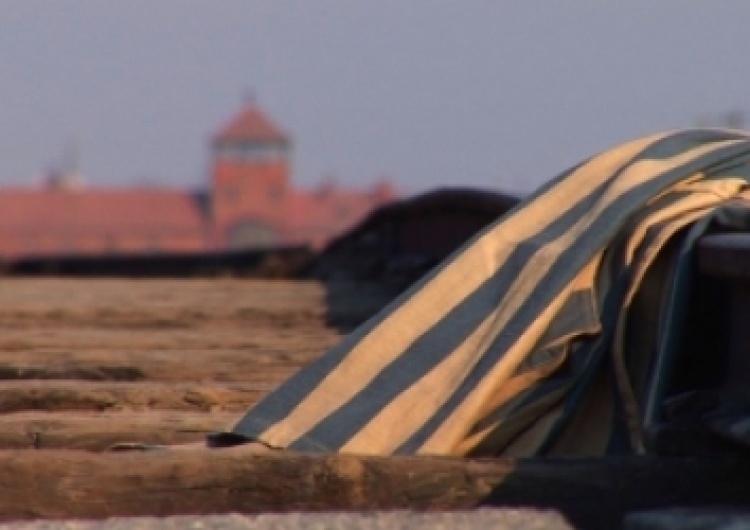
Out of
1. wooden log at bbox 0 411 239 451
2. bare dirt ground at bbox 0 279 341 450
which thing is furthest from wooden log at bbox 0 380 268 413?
wooden log at bbox 0 411 239 451

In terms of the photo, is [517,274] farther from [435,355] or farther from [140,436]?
[140,436]

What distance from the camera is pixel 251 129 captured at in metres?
98.4

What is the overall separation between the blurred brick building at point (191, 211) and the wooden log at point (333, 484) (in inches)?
2867

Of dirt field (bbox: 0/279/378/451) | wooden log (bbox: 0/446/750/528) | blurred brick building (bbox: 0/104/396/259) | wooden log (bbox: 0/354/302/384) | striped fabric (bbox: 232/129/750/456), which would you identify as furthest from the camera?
blurred brick building (bbox: 0/104/396/259)

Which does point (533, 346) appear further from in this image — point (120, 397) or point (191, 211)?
point (191, 211)

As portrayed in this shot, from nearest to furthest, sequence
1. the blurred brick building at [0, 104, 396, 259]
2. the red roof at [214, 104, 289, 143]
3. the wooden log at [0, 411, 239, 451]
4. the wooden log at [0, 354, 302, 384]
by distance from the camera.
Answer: the wooden log at [0, 411, 239, 451], the wooden log at [0, 354, 302, 384], the blurred brick building at [0, 104, 396, 259], the red roof at [214, 104, 289, 143]

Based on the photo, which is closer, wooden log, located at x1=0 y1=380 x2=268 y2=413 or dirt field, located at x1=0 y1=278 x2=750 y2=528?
dirt field, located at x1=0 y1=278 x2=750 y2=528

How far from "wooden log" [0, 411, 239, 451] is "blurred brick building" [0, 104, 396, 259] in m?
72.0

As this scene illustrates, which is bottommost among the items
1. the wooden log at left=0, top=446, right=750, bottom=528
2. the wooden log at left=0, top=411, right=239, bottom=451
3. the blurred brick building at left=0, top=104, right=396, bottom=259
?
the blurred brick building at left=0, top=104, right=396, bottom=259

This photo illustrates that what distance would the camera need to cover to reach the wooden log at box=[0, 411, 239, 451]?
3.58 m

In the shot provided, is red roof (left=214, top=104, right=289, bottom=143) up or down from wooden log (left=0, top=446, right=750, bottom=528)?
down

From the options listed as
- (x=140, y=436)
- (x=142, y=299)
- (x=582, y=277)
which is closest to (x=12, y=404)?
(x=140, y=436)

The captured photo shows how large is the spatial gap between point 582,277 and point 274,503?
0.83m

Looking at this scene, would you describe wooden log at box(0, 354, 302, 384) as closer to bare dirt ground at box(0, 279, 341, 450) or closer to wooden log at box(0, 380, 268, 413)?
bare dirt ground at box(0, 279, 341, 450)
